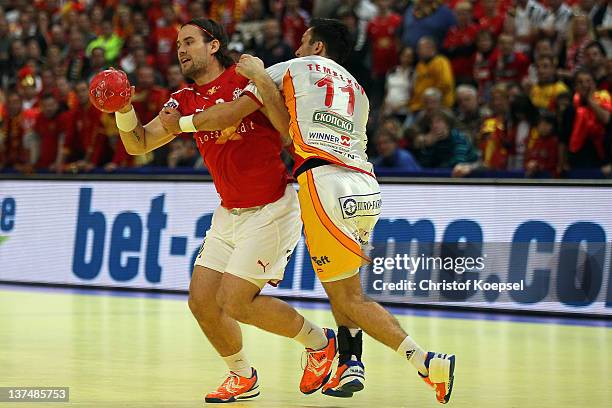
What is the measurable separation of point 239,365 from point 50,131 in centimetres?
1140

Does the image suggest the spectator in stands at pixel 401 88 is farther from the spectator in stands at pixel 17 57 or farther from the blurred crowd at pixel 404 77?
the spectator in stands at pixel 17 57

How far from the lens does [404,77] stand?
54.2ft

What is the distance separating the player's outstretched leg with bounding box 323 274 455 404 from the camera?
22.9 feet

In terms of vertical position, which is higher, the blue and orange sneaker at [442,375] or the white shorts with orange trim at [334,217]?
the white shorts with orange trim at [334,217]

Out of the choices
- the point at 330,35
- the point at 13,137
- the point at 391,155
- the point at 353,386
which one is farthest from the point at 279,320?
the point at 13,137

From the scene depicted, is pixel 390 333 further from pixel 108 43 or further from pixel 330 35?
pixel 108 43

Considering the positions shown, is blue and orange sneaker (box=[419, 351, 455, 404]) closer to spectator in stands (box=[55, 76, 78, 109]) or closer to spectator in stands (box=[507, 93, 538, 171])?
spectator in stands (box=[507, 93, 538, 171])

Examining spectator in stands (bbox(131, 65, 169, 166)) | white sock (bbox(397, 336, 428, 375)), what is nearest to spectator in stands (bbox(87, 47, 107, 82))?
spectator in stands (bbox(131, 65, 169, 166))

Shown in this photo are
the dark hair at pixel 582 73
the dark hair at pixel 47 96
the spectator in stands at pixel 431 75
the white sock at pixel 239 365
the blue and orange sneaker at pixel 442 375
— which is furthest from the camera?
the dark hair at pixel 47 96

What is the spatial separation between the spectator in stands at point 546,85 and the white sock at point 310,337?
744 centimetres

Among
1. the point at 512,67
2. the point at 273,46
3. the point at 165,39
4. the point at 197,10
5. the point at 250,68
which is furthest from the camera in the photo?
the point at 165,39

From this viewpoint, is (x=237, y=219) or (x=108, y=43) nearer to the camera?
(x=237, y=219)

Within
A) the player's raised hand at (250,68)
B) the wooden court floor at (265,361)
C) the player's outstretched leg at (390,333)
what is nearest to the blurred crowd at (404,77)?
the wooden court floor at (265,361)

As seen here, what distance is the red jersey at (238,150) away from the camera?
7.62m
